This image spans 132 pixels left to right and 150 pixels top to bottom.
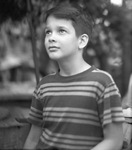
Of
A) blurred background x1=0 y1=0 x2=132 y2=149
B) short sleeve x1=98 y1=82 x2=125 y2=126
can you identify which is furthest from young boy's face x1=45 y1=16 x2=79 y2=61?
blurred background x1=0 y1=0 x2=132 y2=149

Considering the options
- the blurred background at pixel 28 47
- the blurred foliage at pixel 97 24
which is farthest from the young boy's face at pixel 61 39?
the blurred foliage at pixel 97 24

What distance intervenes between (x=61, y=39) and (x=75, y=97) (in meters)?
0.39

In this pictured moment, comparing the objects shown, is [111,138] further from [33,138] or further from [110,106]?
[33,138]

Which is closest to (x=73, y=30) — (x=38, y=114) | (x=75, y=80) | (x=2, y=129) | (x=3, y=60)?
(x=75, y=80)

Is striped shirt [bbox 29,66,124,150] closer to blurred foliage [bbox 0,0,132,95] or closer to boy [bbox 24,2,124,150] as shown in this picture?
boy [bbox 24,2,124,150]

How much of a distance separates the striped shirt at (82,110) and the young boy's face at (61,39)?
0.17 m

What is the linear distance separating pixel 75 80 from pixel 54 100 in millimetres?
199

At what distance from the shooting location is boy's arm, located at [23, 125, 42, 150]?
2170 millimetres

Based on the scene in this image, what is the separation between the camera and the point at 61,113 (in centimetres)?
198

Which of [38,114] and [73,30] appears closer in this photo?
[73,30]

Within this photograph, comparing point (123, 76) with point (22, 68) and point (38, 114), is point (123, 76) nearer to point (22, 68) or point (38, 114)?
point (22, 68)

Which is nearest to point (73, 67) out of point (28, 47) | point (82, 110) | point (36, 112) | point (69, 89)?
point (69, 89)

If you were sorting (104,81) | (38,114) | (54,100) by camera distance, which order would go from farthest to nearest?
(38,114) < (54,100) < (104,81)

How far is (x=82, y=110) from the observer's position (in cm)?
192
